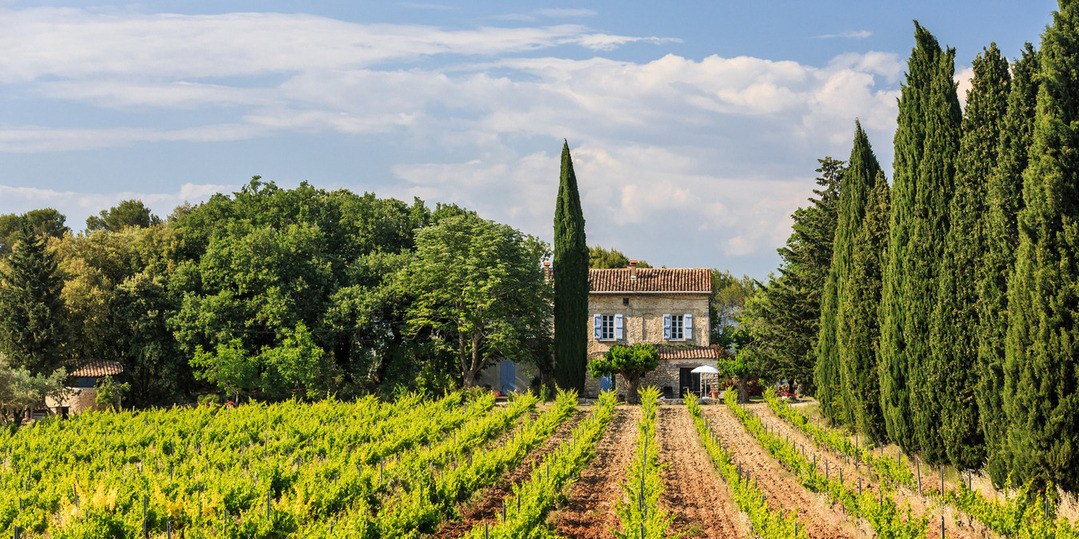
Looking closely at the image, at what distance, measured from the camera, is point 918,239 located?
1382 centimetres

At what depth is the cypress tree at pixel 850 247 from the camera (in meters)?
17.6

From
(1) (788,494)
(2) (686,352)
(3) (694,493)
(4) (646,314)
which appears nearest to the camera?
(1) (788,494)

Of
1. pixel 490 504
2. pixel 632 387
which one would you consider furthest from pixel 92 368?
pixel 490 504

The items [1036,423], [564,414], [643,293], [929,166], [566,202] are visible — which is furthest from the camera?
[643,293]

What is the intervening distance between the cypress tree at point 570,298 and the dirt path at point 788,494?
361 inches

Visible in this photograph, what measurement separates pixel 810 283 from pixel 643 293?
11.2 m

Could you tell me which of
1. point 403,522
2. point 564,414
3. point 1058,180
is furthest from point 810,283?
point 403,522

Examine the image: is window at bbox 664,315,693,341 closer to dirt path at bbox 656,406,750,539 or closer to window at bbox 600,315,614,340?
window at bbox 600,315,614,340

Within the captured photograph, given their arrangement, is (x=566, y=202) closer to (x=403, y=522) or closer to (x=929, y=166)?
(x=929, y=166)

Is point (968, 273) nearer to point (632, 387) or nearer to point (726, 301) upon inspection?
point (632, 387)

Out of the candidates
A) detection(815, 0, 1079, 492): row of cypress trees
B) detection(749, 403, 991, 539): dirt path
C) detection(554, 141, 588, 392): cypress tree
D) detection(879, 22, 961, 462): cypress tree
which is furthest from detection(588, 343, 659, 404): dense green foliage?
detection(879, 22, 961, 462): cypress tree

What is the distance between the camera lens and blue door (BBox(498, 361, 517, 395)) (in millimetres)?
36156

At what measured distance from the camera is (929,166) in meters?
14.0

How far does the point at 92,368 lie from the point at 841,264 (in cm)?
2572
